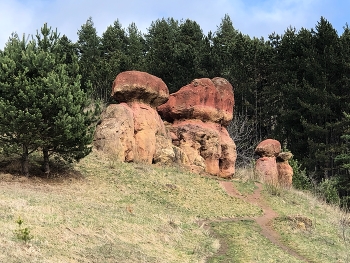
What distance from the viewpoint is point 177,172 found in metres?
20.7

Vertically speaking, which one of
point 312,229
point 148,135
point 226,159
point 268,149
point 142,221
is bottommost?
point 312,229

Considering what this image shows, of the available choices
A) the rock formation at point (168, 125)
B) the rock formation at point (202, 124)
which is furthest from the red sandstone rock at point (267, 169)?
the rock formation at point (168, 125)

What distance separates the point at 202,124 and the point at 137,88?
527cm

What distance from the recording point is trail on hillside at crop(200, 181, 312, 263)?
40.6ft

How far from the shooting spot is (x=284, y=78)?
3750 cm

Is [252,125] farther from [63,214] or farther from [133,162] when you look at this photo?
[63,214]

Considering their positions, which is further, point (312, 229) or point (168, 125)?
point (168, 125)

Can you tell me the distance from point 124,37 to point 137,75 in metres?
35.7

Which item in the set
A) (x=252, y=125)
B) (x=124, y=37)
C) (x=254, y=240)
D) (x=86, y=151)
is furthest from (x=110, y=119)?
(x=124, y=37)

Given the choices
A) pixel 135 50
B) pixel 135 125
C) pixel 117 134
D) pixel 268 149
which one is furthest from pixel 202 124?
pixel 135 50

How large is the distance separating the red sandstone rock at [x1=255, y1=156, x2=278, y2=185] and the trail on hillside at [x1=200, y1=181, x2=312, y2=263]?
3.41 metres

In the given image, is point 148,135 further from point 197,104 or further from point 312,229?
point 312,229

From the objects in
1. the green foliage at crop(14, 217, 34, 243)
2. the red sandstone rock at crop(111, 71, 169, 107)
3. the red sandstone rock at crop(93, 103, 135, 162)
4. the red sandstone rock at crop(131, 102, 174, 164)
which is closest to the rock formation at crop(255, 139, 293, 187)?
the red sandstone rock at crop(131, 102, 174, 164)

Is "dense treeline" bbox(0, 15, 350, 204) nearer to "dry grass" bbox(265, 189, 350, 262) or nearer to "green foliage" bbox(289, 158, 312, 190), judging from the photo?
"green foliage" bbox(289, 158, 312, 190)
